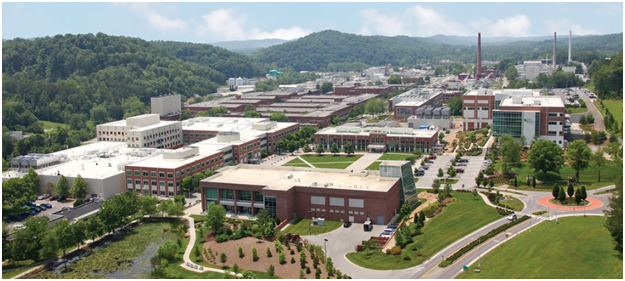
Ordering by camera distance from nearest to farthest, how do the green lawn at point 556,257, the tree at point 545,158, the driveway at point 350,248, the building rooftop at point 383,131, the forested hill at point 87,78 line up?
the green lawn at point 556,257 → the driveway at point 350,248 → the tree at point 545,158 → the building rooftop at point 383,131 → the forested hill at point 87,78

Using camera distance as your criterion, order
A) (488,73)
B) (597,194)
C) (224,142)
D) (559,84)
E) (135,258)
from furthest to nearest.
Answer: (488,73)
(559,84)
(224,142)
(597,194)
(135,258)

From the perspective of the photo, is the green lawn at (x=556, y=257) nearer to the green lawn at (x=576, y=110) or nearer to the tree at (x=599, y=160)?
the tree at (x=599, y=160)

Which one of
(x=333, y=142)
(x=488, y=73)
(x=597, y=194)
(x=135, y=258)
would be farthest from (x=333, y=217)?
(x=488, y=73)

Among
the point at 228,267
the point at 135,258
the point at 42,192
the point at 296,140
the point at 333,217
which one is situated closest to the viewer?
the point at 228,267

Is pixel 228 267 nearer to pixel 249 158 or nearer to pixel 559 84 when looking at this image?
pixel 249 158

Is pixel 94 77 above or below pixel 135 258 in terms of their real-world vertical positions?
above

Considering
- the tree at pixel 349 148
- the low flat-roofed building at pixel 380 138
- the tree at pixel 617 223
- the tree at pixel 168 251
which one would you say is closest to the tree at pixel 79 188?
the tree at pixel 168 251

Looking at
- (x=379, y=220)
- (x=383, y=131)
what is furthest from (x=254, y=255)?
(x=383, y=131)
